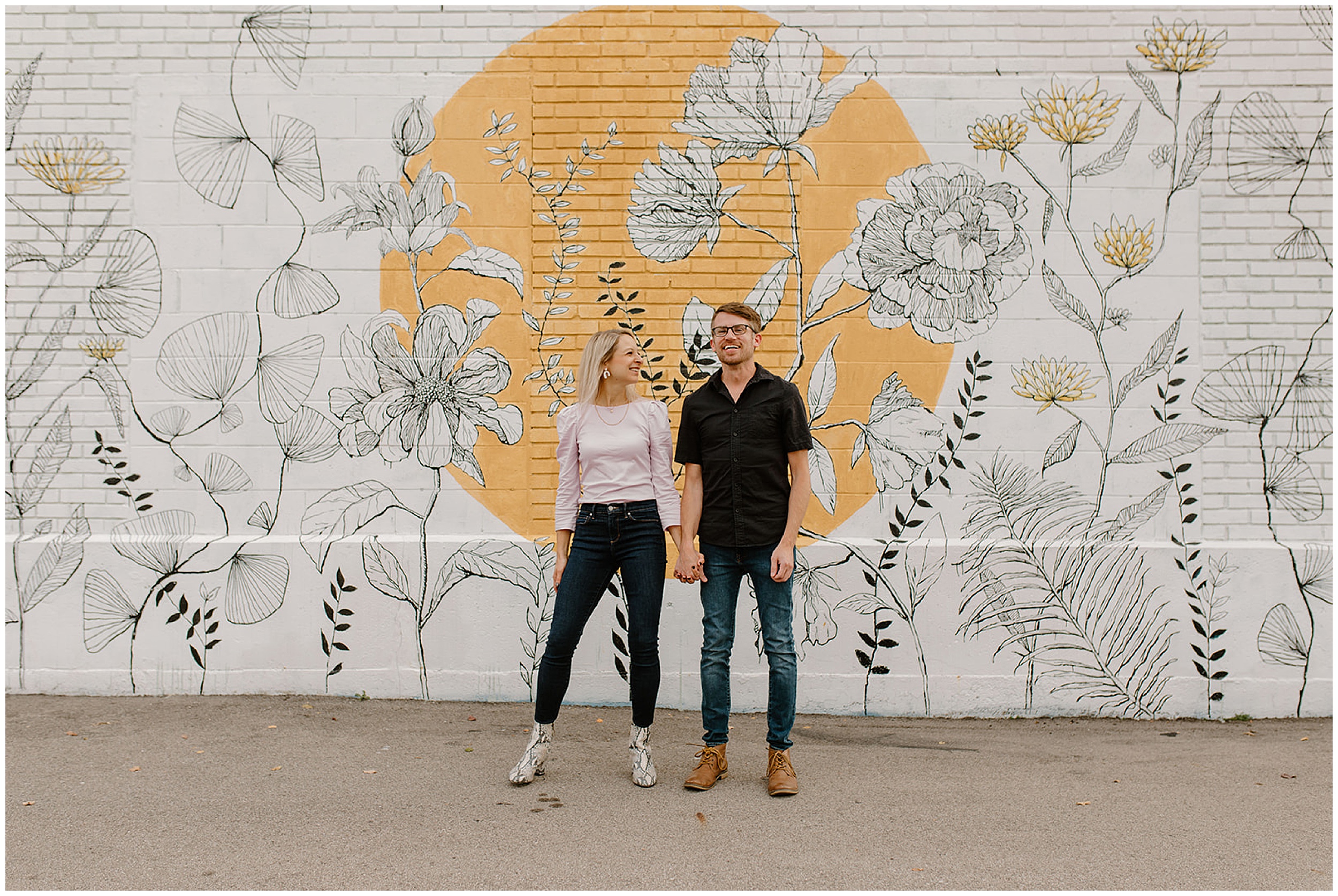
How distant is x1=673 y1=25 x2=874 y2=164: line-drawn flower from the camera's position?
5.01 meters

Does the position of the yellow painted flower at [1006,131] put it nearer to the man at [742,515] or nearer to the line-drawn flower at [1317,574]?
the man at [742,515]

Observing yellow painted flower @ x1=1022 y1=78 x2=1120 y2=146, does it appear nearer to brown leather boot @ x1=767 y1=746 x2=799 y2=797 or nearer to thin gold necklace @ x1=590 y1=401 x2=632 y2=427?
thin gold necklace @ x1=590 y1=401 x2=632 y2=427

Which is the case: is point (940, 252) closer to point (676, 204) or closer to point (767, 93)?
point (767, 93)

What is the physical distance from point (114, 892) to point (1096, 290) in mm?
5136

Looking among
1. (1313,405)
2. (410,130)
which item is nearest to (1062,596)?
(1313,405)

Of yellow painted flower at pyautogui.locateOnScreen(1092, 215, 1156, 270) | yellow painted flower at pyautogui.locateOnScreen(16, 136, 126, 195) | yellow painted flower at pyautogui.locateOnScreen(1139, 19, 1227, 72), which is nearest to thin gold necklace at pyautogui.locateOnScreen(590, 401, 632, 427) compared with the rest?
yellow painted flower at pyautogui.locateOnScreen(1092, 215, 1156, 270)

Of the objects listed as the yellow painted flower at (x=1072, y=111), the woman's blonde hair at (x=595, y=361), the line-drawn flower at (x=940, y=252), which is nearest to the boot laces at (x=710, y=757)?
the woman's blonde hair at (x=595, y=361)

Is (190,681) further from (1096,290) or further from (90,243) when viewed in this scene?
(1096,290)

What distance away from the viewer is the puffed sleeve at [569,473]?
12.7 ft

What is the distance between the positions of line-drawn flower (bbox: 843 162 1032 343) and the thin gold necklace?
5.94 feet

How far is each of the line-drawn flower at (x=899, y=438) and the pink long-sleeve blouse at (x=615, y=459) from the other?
154cm

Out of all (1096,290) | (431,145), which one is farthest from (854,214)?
(431,145)

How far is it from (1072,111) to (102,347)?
5.55 meters

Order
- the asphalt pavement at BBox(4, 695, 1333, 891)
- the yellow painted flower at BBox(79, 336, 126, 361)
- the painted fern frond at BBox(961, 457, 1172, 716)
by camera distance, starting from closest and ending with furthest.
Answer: the asphalt pavement at BBox(4, 695, 1333, 891) → the painted fern frond at BBox(961, 457, 1172, 716) → the yellow painted flower at BBox(79, 336, 126, 361)
